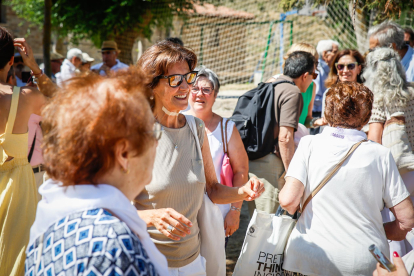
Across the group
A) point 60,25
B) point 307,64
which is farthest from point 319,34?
point 307,64

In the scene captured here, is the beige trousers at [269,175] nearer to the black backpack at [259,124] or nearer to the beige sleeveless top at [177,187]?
the black backpack at [259,124]

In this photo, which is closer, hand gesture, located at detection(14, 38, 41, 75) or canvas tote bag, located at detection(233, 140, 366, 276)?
canvas tote bag, located at detection(233, 140, 366, 276)

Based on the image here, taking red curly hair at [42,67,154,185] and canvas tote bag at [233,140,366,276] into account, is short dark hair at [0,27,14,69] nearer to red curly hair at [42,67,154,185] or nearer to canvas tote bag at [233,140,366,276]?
red curly hair at [42,67,154,185]

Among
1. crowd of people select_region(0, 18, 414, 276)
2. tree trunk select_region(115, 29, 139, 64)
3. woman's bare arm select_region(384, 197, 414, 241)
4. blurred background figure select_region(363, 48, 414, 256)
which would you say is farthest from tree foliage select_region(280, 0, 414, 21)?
tree trunk select_region(115, 29, 139, 64)

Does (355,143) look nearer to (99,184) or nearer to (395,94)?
(395,94)

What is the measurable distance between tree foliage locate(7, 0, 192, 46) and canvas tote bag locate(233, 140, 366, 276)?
9.80 m

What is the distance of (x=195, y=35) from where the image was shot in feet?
46.4

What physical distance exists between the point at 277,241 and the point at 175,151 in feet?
2.88

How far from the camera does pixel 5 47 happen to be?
2.39m

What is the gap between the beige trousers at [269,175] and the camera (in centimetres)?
354

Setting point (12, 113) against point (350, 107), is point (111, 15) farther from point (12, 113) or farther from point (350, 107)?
point (350, 107)

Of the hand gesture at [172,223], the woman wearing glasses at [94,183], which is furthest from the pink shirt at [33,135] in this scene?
the woman wearing glasses at [94,183]

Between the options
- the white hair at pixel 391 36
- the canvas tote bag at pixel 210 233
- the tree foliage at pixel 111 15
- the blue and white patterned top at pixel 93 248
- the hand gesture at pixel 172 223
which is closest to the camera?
the blue and white patterned top at pixel 93 248

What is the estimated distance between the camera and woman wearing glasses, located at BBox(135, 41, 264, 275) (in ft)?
6.45
